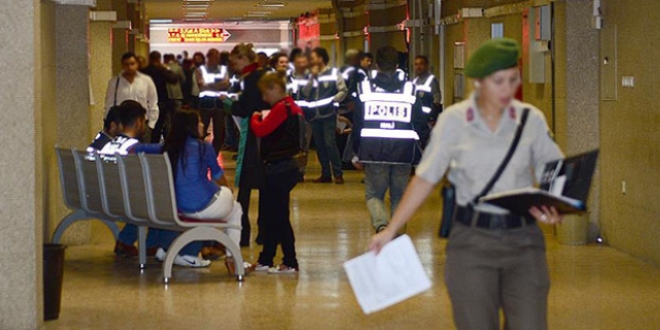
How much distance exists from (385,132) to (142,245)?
2285 millimetres

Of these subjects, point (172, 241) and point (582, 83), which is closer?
point (172, 241)

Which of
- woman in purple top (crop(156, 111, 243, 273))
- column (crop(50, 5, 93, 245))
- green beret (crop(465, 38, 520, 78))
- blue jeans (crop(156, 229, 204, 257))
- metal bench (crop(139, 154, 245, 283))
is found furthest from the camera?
column (crop(50, 5, 93, 245))

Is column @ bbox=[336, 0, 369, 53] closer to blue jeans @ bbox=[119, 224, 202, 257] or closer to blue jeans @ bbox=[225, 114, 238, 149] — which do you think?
blue jeans @ bbox=[225, 114, 238, 149]

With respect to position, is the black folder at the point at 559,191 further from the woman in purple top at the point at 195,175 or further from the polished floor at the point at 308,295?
the woman in purple top at the point at 195,175

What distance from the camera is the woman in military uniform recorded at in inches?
216

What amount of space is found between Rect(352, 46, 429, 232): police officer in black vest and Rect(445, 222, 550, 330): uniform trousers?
20.0 ft

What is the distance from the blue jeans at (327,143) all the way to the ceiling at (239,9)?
613 inches

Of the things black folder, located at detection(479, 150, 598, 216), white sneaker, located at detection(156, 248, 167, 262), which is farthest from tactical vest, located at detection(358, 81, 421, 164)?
black folder, located at detection(479, 150, 598, 216)

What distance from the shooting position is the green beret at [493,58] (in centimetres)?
541

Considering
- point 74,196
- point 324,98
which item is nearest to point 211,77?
point 324,98

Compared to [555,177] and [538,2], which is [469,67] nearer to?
[555,177]

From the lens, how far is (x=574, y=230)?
41.3 ft

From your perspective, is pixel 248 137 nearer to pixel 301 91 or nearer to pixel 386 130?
pixel 386 130

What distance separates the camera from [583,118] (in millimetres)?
12703
